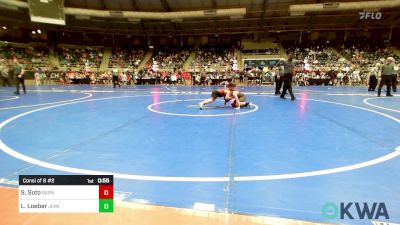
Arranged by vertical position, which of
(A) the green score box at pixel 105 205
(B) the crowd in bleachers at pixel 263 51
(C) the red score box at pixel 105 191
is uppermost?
(B) the crowd in bleachers at pixel 263 51

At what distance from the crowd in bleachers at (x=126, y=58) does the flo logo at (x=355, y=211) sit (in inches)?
1373

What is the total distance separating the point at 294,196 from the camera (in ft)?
9.73

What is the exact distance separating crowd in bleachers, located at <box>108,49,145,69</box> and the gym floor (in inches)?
1170

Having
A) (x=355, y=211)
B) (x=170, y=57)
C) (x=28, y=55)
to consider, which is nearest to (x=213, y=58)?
(x=170, y=57)

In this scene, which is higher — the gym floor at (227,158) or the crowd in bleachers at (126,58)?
the crowd in bleachers at (126,58)

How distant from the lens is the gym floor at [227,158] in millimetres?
2927

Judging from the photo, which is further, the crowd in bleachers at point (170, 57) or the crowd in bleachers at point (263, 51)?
the crowd in bleachers at point (170, 57)

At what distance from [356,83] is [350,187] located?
24.7 meters

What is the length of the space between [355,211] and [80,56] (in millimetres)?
38669

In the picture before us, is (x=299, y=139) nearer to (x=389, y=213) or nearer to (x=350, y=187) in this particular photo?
(x=350, y=187)

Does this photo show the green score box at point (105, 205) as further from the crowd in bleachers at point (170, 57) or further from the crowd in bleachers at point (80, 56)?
the crowd in bleachers at point (80, 56)
